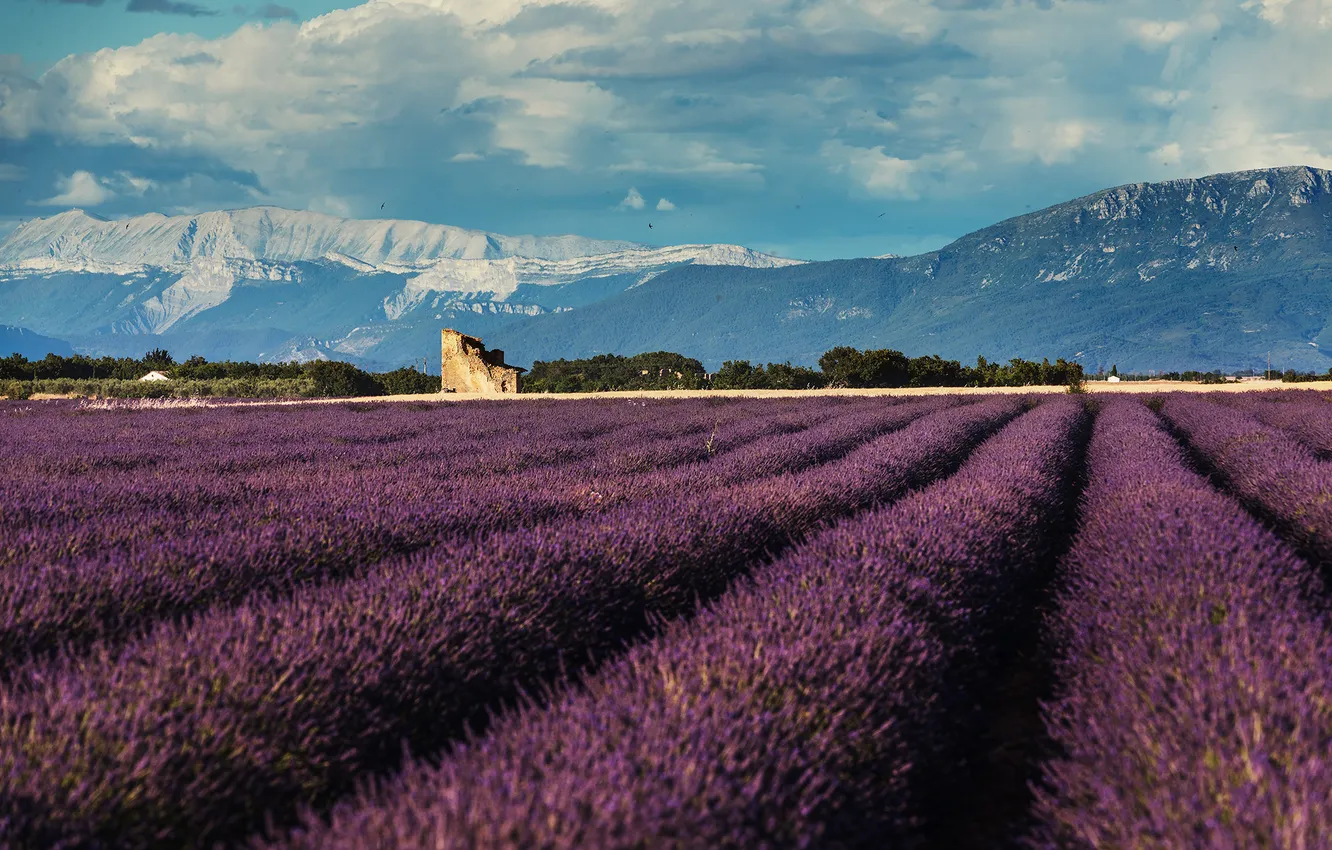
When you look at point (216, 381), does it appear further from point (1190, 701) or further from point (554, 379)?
point (1190, 701)

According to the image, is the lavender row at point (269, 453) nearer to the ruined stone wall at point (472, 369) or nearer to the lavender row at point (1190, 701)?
the lavender row at point (1190, 701)

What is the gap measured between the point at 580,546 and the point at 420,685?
1.34 m

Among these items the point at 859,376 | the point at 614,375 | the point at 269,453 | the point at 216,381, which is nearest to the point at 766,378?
the point at 859,376

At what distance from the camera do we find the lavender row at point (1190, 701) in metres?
1.84

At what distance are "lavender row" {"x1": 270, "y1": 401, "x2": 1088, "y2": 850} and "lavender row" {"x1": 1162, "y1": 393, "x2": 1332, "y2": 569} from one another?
283cm

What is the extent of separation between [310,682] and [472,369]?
102 ft

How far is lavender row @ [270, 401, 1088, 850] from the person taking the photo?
1.78 m

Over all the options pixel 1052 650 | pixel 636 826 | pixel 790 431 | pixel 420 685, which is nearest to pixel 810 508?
pixel 1052 650

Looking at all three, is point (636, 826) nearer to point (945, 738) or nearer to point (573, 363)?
point (945, 738)

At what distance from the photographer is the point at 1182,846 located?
1.72 metres

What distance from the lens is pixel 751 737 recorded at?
2.14 m

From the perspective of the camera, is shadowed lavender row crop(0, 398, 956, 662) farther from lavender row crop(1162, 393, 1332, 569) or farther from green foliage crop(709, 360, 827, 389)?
green foliage crop(709, 360, 827, 389)

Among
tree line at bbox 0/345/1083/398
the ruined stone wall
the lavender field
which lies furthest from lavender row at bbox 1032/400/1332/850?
the ruined stone wall

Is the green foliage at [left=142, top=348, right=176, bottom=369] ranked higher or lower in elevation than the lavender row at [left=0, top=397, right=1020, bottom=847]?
higher
